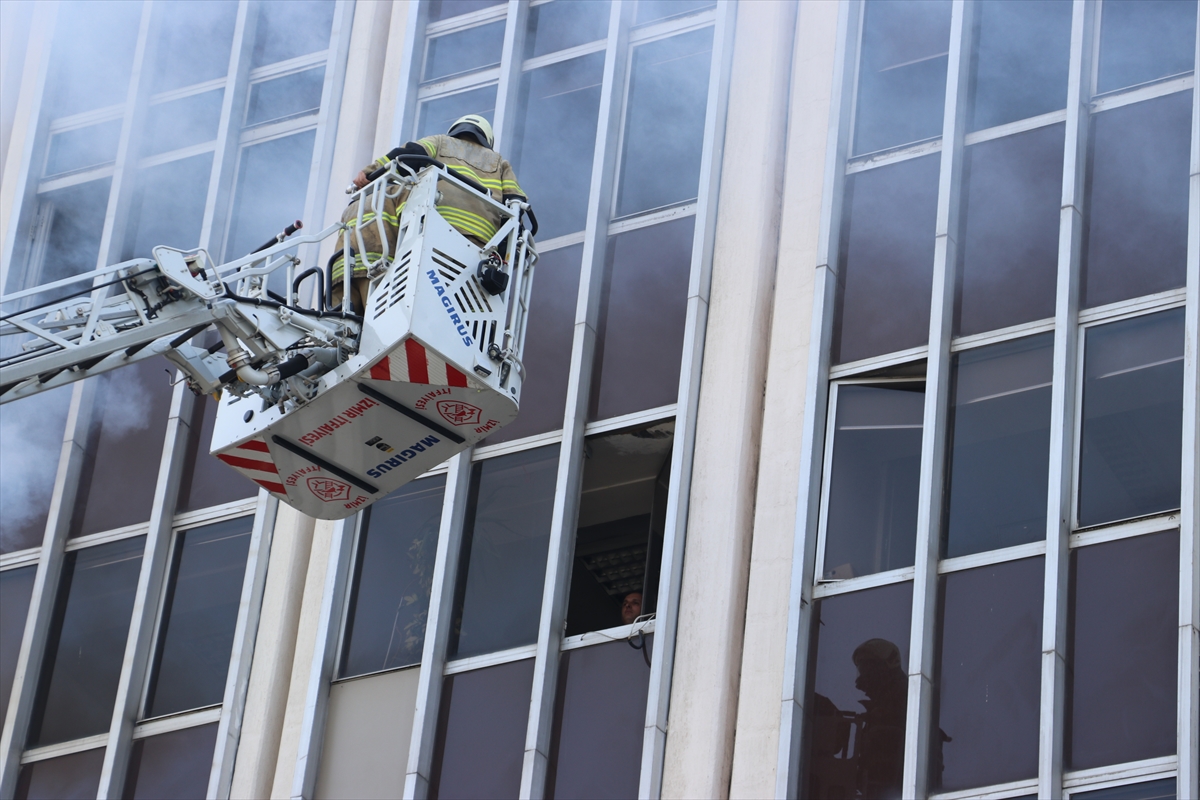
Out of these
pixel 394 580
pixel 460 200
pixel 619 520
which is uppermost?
pixel 460 200

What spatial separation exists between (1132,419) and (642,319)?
389 centimetres

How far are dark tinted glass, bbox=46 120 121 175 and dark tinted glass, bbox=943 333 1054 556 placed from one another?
8.81 meters

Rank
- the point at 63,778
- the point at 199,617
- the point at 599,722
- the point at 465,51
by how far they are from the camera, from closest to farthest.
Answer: the point at 599,722 → the point at 63,778 → the point at 199,617 → the point at 465,51

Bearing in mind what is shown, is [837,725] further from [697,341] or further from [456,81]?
[456,81]

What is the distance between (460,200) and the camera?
1184 cm

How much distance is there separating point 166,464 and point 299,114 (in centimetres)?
360

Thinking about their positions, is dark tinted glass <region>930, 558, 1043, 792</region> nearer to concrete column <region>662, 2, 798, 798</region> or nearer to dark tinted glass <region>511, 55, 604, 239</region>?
concrete column <region>662, 2, 798, 798</region>

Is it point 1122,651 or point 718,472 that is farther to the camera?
point 718,472

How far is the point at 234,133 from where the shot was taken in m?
17.7

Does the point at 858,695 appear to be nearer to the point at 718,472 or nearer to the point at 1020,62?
the point at 718,472

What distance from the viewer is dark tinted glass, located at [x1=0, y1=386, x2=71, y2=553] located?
54.4 feet

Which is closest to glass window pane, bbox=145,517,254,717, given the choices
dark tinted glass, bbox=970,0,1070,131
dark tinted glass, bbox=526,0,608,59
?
dark tinted glass, bbox=526,0,608,59

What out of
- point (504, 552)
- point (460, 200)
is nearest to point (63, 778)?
point (504, 552)

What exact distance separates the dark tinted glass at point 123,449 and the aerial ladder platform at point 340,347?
4.81m
